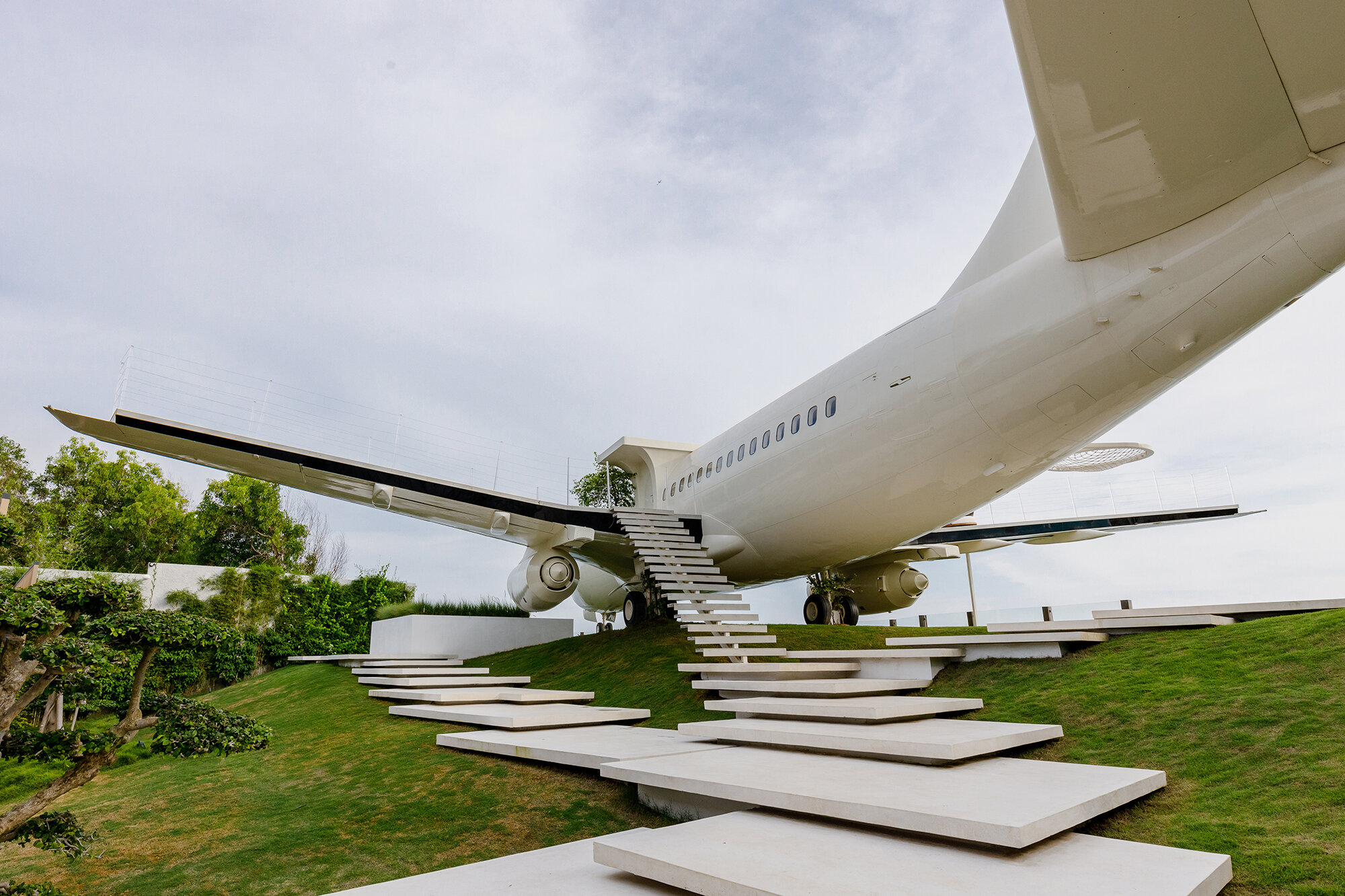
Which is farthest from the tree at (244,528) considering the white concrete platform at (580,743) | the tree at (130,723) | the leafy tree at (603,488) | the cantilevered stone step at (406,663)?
the tree at (130,723)

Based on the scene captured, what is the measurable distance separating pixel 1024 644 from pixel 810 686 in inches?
88.4

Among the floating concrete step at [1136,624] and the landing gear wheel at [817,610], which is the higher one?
the landing gear wheel at [817,610]

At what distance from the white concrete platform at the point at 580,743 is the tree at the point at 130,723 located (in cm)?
233

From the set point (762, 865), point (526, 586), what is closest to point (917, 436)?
point (762, 865)

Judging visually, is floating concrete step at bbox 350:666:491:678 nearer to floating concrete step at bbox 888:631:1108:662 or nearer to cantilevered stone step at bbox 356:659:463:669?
cantilevered stone step at bbox 356:659:463:669

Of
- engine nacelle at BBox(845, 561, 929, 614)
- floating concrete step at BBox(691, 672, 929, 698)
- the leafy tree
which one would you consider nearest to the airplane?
floating concrete step at BBox(691, 672, 929, 698)

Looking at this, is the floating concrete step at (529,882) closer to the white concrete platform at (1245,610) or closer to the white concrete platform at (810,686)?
the white concrete platform at (810,686)

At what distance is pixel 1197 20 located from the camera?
398cm

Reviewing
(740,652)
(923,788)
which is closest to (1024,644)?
(740,652)

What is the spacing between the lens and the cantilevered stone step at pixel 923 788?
10.6 feet

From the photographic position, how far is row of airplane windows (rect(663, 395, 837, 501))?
10.5m

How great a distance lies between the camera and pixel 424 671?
1344 centimetres

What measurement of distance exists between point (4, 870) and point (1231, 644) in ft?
31.4

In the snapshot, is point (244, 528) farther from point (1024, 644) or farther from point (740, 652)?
point (1024, 644)
